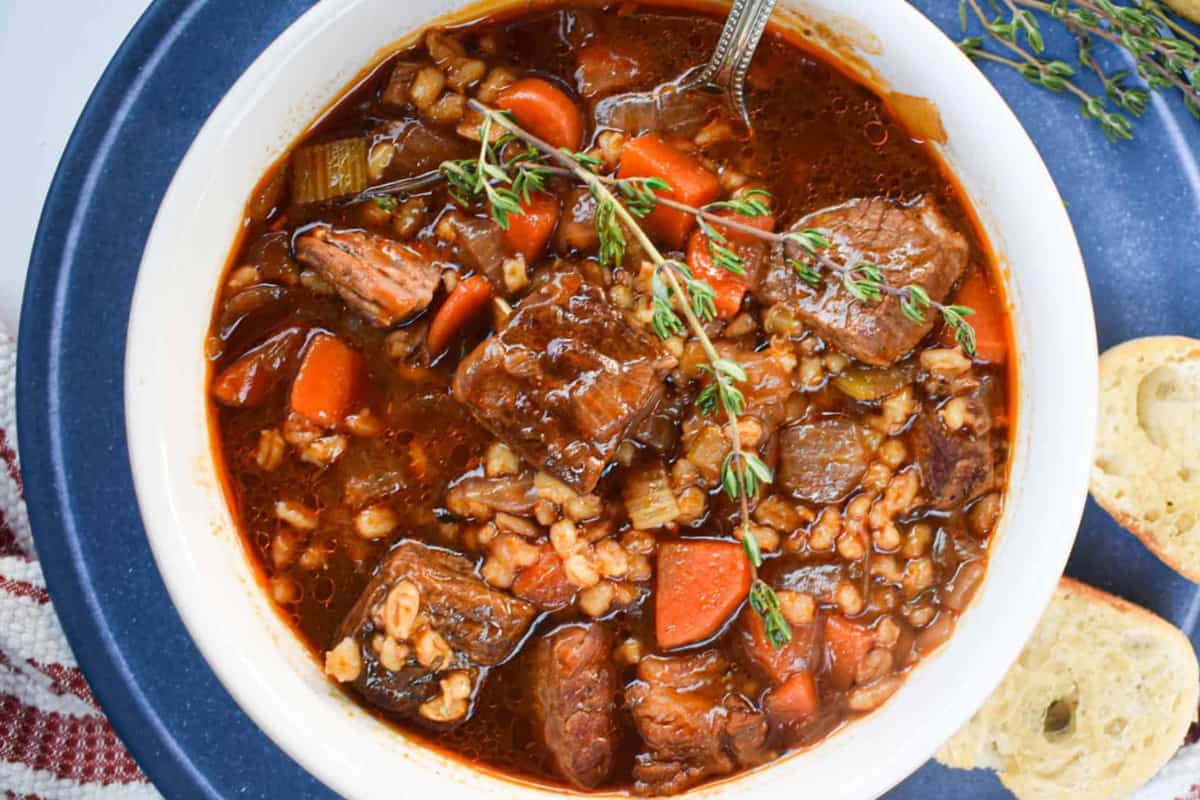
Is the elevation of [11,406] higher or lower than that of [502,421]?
lower

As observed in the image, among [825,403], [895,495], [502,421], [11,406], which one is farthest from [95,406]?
[895,495]

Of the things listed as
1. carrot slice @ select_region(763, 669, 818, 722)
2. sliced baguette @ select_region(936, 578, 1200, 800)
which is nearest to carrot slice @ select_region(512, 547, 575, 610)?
carrot slice @ select_region(763, 669, 818, 722)

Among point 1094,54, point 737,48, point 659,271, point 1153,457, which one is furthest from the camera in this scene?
point 1153,457

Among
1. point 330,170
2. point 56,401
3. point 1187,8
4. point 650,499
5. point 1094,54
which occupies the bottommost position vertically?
point 56,401

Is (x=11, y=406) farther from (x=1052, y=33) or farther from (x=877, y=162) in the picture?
(x=1052, y=33)

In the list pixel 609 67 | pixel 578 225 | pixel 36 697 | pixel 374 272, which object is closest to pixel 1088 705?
pixel 578 225

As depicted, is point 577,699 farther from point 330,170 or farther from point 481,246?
point 330,170

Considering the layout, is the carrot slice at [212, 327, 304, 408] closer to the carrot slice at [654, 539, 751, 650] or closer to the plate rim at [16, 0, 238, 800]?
the plate rim at [16, 0, 238, 800]
